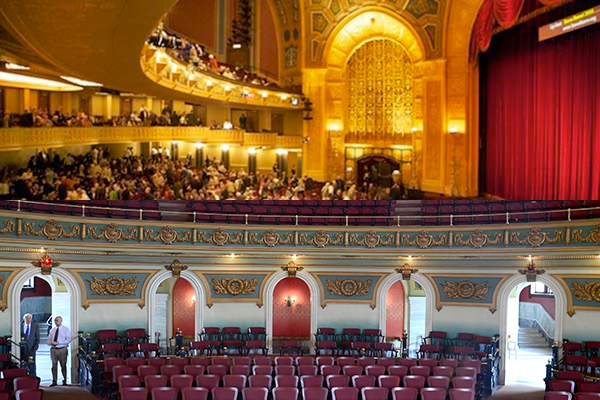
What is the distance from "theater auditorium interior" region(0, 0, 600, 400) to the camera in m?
11.6

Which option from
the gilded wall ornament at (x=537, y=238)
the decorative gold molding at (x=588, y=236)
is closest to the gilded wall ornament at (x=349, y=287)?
the gilded wall ornament at (x=537, y=238)

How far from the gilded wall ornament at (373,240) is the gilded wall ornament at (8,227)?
A: 6.91m

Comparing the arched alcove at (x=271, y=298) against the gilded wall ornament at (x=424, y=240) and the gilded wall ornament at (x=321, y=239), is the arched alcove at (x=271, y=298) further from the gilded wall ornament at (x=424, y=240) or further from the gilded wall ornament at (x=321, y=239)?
the gilded wall ornament at (x=424, y=240)

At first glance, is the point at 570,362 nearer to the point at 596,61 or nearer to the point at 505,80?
the point at 596,61

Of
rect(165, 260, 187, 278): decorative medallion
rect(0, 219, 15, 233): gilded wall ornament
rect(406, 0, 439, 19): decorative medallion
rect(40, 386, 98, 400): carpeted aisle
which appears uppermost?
rect(406, 0, 439, 19): decorative medallion

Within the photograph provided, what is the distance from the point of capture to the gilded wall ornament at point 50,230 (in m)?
13.4

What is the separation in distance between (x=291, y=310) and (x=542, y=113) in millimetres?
7285

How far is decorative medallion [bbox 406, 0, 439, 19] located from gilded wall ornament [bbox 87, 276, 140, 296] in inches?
436

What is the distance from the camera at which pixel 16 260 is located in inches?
532

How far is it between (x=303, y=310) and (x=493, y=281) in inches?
178

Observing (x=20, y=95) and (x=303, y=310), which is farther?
(x=303, y=310)

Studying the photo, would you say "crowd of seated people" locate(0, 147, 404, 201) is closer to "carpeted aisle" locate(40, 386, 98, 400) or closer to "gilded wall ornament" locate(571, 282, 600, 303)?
"carpeted aisle" locate(40, 386, 98, 400)

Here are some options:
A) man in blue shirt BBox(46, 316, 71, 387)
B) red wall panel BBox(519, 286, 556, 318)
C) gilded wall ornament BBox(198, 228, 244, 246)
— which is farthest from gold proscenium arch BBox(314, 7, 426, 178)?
man in blue shirt BBox(46, 316, 71, 387)

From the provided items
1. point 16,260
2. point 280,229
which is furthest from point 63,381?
point 280,229
